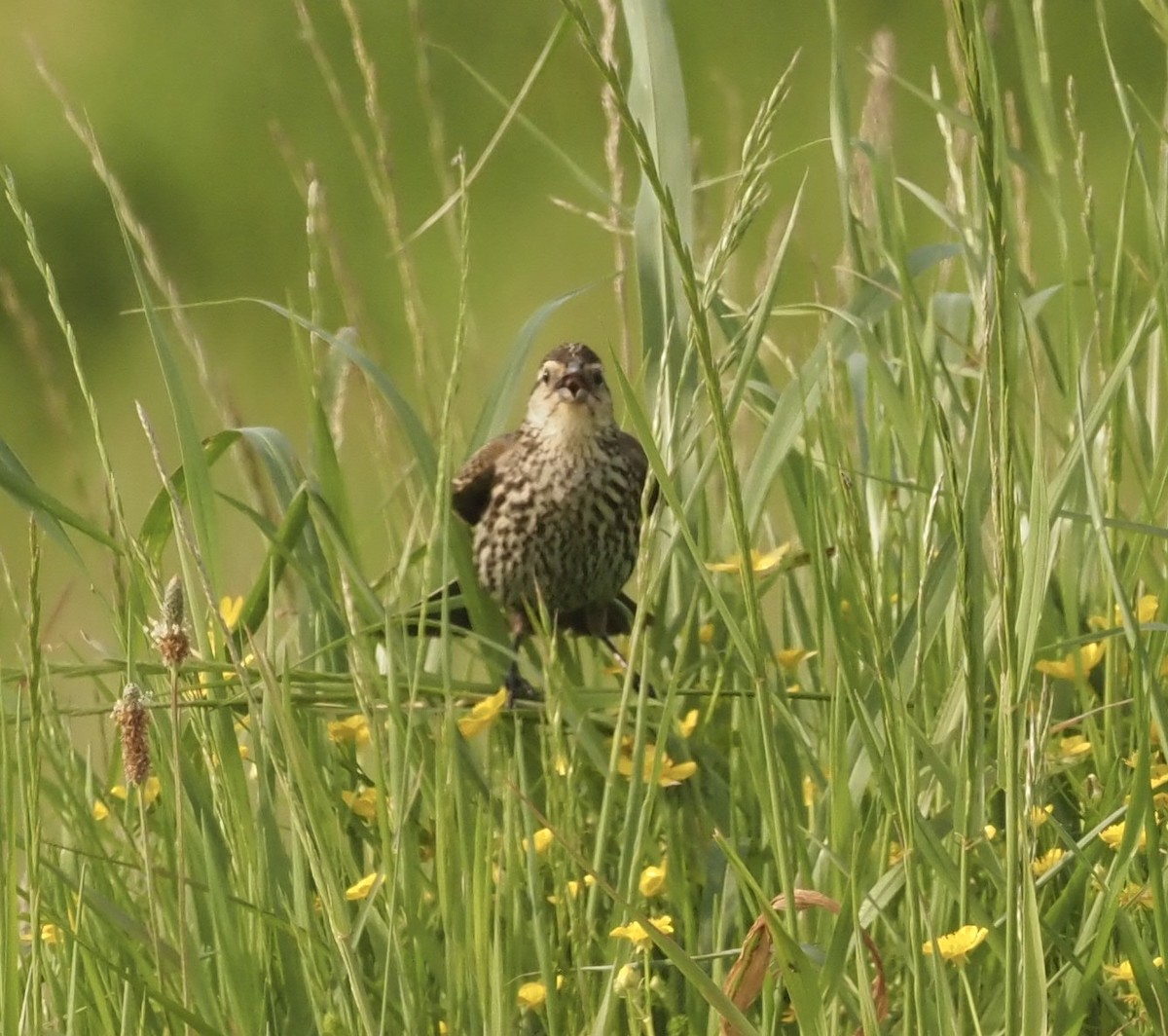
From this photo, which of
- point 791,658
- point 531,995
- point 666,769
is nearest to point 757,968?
point 531,995

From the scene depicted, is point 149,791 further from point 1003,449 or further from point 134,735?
point 1003,449

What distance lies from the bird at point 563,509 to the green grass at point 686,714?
16.6 inches

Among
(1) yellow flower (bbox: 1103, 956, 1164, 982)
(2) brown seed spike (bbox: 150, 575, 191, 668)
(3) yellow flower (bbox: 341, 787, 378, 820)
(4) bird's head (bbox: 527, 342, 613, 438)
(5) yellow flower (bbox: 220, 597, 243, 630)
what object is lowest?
(1) yellow flower (bbox: 1103, 956, 1164, 982)

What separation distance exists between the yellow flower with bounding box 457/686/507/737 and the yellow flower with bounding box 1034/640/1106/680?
45 centimetres

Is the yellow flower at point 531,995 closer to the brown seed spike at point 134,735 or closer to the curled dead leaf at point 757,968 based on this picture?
the curled dead leaf at point 757,968

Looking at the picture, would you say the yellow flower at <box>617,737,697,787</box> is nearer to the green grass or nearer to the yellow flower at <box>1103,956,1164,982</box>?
the green grass

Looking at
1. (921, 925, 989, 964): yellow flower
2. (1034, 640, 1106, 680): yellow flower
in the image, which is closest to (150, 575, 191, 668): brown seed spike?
(921, 925, 989, 964): yellow flower

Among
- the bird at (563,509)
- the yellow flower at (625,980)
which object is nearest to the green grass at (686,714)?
the yellow flower at (625,980)

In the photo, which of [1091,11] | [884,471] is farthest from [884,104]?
[1091,11]

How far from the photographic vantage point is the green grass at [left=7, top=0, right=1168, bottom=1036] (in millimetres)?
1062

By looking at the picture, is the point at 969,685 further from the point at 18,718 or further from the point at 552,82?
the point at 552,82

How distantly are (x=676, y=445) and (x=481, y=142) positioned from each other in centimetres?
446

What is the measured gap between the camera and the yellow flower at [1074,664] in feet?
5.51

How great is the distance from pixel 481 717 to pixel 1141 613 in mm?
606
